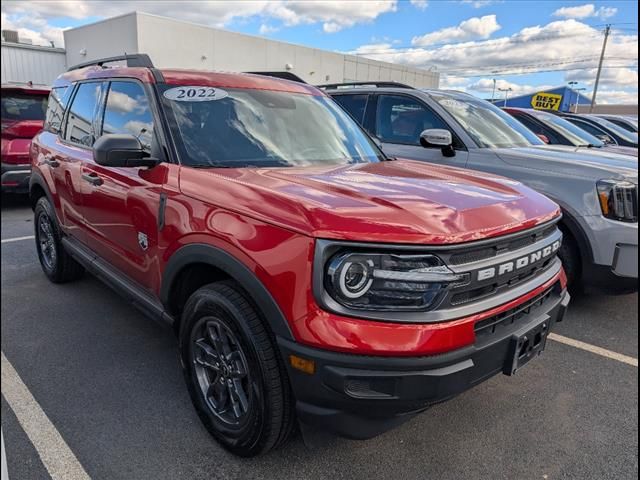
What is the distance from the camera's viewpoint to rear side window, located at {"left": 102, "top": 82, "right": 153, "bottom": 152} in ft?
9.89

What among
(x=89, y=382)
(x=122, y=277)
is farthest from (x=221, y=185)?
(x=89, y=382)

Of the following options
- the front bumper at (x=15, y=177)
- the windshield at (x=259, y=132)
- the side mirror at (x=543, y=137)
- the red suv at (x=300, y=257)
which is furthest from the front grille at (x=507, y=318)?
the front bumper at (x=15, y=177)

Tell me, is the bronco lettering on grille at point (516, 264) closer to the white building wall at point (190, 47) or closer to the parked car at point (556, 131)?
the parked car at point (556, 131)

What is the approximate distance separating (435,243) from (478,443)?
128 centimetres

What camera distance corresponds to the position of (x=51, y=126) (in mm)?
4602

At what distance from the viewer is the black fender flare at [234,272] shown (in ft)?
6.57

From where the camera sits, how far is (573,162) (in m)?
4.22

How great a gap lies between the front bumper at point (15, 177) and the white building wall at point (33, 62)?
18.8 meters

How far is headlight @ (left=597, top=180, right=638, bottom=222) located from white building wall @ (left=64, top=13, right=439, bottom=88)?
67.8ft

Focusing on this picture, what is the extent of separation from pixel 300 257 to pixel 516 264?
3.32 ft

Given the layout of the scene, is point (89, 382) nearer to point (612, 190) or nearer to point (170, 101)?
point (170, 101)

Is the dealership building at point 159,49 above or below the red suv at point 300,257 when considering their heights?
above

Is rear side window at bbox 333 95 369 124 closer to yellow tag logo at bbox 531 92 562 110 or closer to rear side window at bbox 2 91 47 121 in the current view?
rear side window at bbox 2 91 47 121

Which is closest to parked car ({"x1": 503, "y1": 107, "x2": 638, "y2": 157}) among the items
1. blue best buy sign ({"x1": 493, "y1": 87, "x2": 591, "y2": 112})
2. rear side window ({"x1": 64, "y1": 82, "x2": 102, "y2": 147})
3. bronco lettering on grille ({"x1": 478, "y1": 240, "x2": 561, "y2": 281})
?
blue best buy sign ({"x1": 493, "y1": 87, "x2": 591, "y2": 112})
